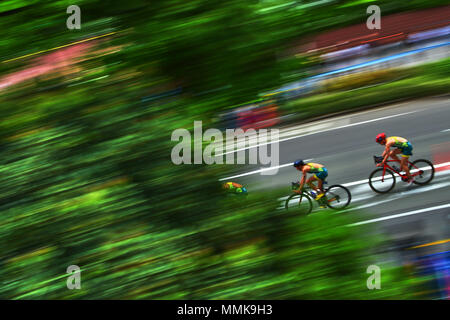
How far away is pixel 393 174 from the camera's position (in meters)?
9.35

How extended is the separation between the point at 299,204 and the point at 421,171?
24.4ft

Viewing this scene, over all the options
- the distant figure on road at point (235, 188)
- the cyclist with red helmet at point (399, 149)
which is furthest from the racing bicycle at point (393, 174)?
the distant figure on road at point (235, 188)

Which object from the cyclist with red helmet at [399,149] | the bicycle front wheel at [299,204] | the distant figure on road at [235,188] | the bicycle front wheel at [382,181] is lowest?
the bicycle front wheel at [299,204]

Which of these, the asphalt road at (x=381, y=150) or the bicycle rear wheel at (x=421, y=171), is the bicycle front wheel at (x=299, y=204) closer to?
the asphalt road at (x=381, y=150)

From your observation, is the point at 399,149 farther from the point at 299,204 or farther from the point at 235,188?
the point at 235,188

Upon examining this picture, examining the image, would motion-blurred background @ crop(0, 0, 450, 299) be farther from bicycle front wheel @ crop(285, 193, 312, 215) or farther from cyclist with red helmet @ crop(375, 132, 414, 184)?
cyclist with red helmet @ crop(375, 132, 414, 184)

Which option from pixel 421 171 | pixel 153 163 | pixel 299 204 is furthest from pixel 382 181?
pixel 153 163

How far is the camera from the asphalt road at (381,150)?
8445mm

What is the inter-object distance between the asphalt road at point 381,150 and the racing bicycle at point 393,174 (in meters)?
0.13

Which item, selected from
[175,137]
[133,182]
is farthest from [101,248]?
[175,137]
